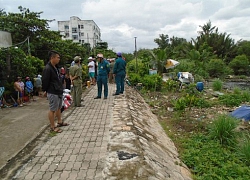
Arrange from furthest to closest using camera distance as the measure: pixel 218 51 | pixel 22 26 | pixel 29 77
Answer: pixel 218 51 → pixel 22 26 → pixel 29 77

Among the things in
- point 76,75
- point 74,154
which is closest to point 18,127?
point 76,75

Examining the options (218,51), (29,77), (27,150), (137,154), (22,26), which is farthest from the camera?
(218,51)

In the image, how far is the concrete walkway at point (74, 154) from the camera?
10.1 ft

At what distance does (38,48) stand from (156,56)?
885 cm

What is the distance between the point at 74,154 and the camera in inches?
144

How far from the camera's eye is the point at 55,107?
4543 millimetres

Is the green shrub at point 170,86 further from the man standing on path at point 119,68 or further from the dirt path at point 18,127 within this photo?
the dirt path at point 18,127

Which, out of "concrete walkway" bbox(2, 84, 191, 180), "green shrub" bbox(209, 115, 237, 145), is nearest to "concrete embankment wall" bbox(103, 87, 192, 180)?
"concrete walkway" bbox(2, 84, 191, 180)

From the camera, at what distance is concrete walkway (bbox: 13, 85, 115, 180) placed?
10.1 feet

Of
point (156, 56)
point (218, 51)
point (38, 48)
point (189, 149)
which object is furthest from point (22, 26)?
point (218, 51)

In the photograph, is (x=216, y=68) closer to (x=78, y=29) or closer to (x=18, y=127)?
(x=18, y=127)

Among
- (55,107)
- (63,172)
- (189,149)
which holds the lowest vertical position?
(189,149)

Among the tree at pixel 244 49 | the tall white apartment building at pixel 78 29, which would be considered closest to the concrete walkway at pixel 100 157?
the tree at pixel 244 49

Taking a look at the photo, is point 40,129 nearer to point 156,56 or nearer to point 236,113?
point 236,113
